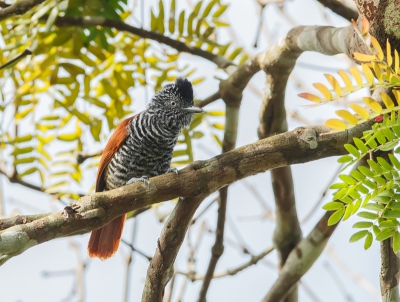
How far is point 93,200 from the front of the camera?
2.51 m

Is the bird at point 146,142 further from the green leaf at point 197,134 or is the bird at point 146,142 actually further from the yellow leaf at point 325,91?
the yellow leaf at point 325,91

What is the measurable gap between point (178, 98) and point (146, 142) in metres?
0.39

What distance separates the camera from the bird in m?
4.16

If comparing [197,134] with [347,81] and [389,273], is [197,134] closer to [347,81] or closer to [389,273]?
[389,273]

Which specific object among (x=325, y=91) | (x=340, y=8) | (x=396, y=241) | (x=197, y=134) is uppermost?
(x=340, y=8)

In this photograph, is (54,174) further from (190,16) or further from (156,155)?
(190,16)

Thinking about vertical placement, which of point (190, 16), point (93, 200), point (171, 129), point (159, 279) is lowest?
point (159, 279)

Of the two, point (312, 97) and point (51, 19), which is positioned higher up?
point (51, 19)

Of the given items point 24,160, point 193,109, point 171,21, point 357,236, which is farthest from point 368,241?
point 24,160

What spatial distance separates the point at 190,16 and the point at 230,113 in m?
0.76

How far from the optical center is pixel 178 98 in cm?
421

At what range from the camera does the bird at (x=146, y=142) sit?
4.16 m

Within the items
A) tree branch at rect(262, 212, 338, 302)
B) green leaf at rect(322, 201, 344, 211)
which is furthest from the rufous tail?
green leaf at rect(322, 201, 344, 211)

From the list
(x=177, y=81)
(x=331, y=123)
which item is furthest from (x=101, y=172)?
(x=331, y=123)
